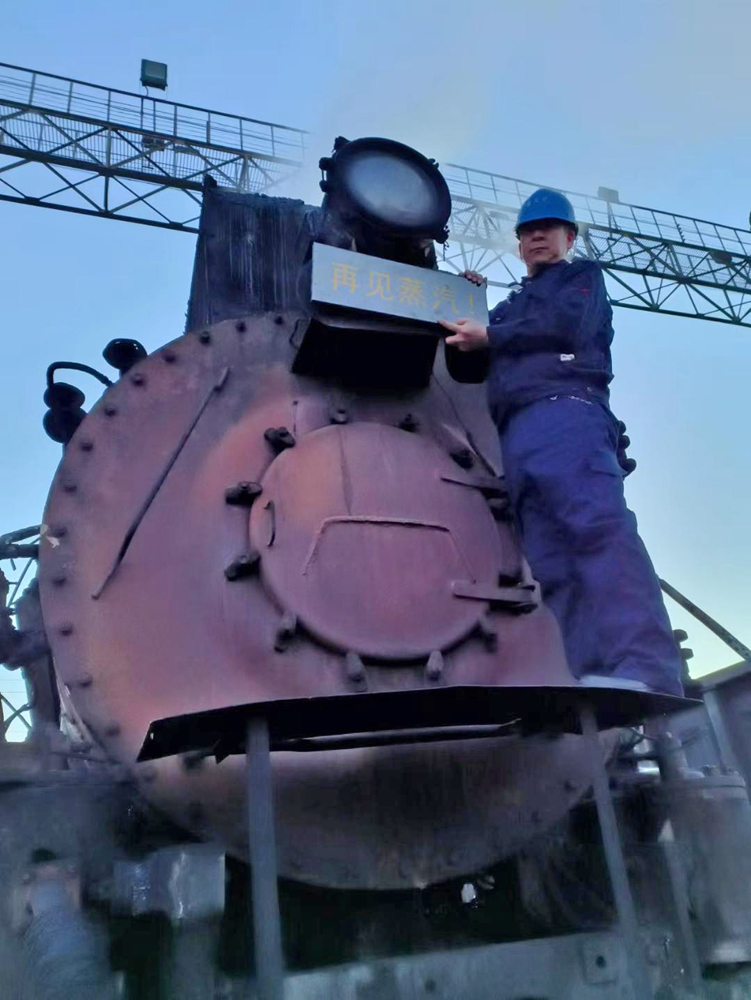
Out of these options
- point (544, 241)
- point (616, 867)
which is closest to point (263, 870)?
point (616, 867)

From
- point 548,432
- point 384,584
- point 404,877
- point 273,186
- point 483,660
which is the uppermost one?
point 273,186

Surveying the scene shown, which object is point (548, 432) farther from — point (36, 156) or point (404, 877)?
point (36, 156)

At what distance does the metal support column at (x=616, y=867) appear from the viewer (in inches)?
56.5

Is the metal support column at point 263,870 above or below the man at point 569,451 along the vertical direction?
below

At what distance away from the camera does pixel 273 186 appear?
10.8m

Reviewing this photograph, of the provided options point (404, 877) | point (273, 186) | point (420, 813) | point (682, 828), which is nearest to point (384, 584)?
point (420, 813)

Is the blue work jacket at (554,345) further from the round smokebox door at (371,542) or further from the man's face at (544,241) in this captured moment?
the round smokebox door at (371,542)

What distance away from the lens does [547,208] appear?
8.79ft

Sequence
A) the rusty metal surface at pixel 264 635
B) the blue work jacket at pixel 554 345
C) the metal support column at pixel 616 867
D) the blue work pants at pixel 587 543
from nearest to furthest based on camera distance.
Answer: the metal support column at pixel 616 867 < the rusty metal surface at pixel 264 635 < the blue work pants at pixel 587 543 < the blue work jacket at pixel 554 345

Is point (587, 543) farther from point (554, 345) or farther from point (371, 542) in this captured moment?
point (554, 345)

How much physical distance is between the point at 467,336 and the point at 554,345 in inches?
10.0

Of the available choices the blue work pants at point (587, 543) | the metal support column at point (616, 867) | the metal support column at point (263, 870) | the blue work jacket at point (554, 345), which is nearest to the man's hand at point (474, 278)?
the blue work jacket at point (554, 345)

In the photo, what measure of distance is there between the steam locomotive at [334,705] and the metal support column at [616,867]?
36mm

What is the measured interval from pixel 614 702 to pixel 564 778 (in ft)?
1.52
